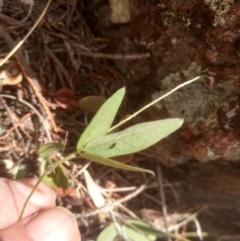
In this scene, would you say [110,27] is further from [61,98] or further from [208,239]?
[208,239]

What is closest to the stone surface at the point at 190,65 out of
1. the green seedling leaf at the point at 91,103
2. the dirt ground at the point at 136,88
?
the dirt ground at the point at 136,88

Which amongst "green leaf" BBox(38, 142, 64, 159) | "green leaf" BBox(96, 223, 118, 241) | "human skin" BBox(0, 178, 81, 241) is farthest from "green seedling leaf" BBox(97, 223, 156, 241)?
"green leaf" BBox(38, 142, 64, 159)

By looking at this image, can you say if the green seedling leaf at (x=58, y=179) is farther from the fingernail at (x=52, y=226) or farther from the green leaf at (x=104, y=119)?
the green leaf at (x=104, y=119)

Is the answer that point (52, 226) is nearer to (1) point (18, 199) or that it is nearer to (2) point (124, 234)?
(1) point (18, 199)

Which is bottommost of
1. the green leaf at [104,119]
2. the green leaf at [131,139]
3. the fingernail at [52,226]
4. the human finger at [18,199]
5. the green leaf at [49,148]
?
the fingernail at [52,226]

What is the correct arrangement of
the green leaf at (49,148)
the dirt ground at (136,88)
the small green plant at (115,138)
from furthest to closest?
the green leaf at (49,148) < the dirt ground at (136,88) < the small green plant at (115,138)

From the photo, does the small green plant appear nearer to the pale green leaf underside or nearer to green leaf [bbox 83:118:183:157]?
green leaf [bbox 83:118:183:157]
